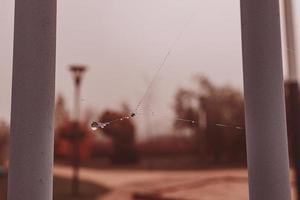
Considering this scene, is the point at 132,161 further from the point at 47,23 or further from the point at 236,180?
the point at 47,23

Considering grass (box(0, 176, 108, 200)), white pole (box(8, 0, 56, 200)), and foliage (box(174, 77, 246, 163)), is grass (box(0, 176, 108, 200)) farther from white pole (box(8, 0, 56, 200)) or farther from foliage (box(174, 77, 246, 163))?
white pole (box(8, 0, 56, 200))

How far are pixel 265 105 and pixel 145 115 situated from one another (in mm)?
1877

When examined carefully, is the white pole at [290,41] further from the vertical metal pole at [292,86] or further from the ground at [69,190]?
the ground at [69,190]

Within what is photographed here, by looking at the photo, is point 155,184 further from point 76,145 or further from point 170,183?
A: point 76,145

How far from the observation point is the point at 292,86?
6.32 ft

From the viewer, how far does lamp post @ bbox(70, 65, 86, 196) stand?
2.37 m

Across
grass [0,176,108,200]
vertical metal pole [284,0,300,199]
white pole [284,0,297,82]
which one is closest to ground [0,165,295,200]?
grass [0,176,108,200]

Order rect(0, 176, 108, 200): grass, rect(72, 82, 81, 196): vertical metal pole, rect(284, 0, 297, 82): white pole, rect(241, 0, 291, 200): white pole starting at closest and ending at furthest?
rect(241, 0, 291, 200): white pole < rect(284, 0, 297, 82): white pole < rect(72, 82, 81, 196): vertical metal pole < rect(0, 176, 108, 200): grass

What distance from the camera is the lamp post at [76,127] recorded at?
2374 millimetres

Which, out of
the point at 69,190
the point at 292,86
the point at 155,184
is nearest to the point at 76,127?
the point at 69,190

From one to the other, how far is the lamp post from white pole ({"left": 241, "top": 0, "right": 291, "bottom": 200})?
6.13 ft

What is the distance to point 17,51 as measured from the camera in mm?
679

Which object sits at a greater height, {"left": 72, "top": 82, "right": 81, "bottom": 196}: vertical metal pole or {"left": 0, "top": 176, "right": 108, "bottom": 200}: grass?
{"left": 72, "top": 82, "right": 81, "bottom": 196}: vertical metal pole

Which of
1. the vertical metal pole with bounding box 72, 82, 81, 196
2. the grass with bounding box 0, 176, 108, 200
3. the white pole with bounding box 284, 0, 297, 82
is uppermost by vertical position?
the white pole with bounding box 284, 0, 297, 82
